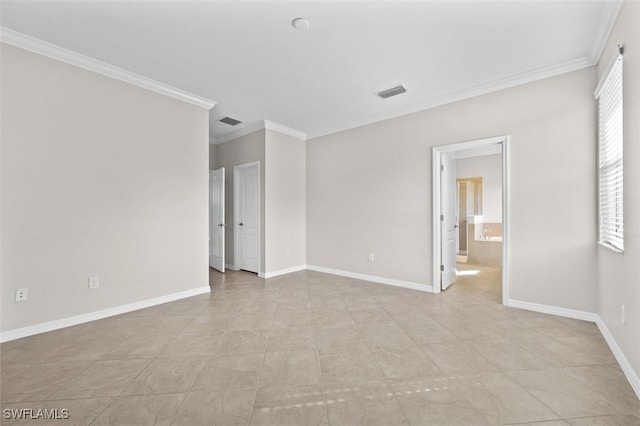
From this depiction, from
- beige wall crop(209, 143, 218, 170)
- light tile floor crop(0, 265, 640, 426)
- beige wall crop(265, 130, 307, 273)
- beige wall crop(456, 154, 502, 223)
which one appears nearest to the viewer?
light tile floor crop(0, 265, 640, 426)

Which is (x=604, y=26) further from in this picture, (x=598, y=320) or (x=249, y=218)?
(x=249, y=218)

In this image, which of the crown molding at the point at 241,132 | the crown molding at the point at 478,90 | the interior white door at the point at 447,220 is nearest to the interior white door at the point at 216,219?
the crown molding at the point at 241,132

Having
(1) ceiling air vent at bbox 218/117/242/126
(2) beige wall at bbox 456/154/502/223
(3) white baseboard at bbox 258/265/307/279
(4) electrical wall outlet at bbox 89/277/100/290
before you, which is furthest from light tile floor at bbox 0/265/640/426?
(2) beige wall at bbox 456/154/502/223

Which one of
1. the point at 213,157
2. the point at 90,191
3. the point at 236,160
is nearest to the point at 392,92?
the point at 236,160

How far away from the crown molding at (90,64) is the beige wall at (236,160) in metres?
1.29

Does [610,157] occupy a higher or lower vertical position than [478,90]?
lower

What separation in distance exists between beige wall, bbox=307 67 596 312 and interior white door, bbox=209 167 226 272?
75.1 inches

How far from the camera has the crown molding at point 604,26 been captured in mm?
2145

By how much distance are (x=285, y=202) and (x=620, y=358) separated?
4500 millimetres

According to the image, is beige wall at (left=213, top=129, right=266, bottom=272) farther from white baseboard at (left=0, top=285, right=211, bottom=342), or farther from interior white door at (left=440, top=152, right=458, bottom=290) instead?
interior white door at (left=440, top=152, right=458, bottom=290)

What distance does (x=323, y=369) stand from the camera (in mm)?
2014

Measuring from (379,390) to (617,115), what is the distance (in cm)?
288

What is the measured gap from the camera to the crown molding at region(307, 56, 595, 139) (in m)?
2.94

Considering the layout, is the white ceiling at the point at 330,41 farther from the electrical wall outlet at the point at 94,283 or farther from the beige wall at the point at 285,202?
the electrical wall outlet at the point at 94,283
